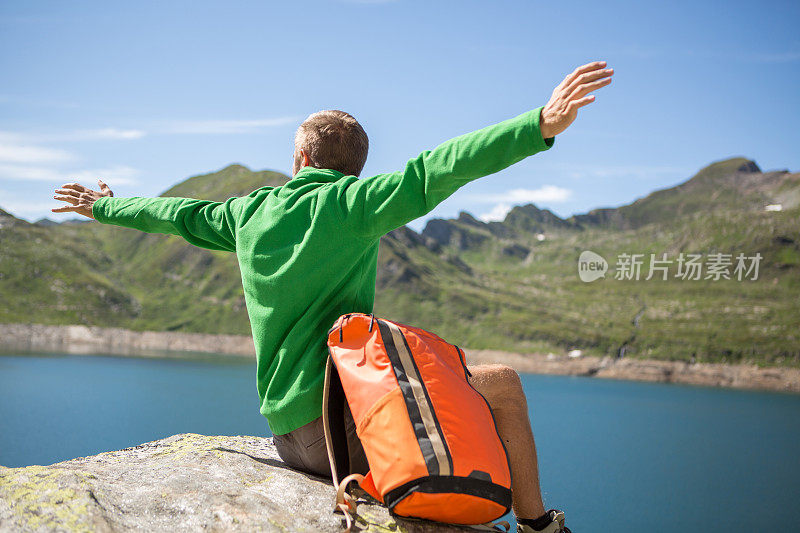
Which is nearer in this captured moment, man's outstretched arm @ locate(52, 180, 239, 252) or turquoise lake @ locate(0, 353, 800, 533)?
man's outstretched arm @ locate(52, 180, 239, 252)

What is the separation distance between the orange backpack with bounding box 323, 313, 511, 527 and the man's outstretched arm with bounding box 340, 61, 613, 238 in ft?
1.90

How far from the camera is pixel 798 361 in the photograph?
133000 millimetres

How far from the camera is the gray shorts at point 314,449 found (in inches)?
123

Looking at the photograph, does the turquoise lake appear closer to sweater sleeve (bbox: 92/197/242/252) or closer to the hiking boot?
the hiking boot

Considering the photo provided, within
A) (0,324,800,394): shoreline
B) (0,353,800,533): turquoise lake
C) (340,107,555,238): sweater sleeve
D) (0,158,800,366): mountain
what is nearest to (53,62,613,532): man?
(340,107,555,238): sweater sleeve

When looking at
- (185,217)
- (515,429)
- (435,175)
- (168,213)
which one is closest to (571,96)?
(435,175)

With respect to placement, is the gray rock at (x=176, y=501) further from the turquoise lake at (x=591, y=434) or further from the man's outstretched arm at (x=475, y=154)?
the turquoise lake at (x=591, y=434)

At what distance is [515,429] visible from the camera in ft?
10.4

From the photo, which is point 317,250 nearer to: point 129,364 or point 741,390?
point 129,364

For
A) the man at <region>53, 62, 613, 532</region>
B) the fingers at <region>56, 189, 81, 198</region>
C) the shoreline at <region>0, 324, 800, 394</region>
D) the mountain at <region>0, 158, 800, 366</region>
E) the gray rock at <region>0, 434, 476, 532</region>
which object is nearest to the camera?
the gray rock at <region>0, 434, 476, 532</region>

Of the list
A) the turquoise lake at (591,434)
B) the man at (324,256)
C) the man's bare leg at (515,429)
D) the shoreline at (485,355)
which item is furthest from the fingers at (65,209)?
the shoreline at (485,355)

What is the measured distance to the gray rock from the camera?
8.04ft

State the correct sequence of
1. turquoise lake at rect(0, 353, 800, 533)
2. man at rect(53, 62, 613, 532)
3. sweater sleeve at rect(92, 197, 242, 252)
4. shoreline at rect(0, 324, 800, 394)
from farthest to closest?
shoreline at rect(0, 324, 800, 394) < turquoise lake at rect(0, 353, 800, 533) < sweater sleeve at rect(92, 197, 242, 252) < man at rect(53, 62, 613, 532)

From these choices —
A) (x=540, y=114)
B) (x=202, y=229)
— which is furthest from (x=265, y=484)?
(x=540, y=114)
